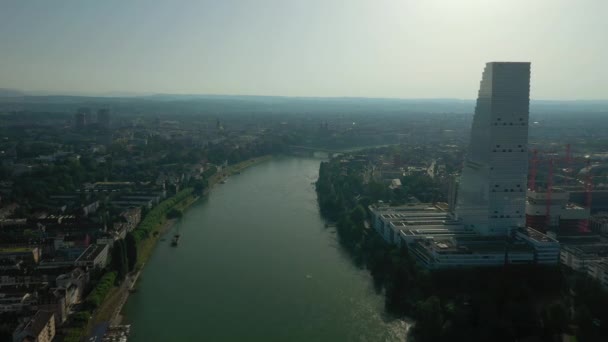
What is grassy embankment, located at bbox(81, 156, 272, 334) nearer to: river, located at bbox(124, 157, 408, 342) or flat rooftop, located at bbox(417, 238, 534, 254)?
river, located at bbox(124, 157, 408, 342)

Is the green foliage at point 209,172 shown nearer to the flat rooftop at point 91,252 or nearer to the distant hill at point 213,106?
the flat rooftop at point 91,252

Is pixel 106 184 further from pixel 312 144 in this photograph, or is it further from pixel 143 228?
pixel 312 144

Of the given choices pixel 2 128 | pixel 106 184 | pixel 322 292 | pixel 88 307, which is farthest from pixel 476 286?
pixel 2 128

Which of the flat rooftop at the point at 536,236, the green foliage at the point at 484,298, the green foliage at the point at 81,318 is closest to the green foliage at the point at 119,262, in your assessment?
the green foliage at the point at 81,318

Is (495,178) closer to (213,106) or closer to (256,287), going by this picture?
(256,287)

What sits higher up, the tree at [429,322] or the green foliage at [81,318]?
the tree at [429,322]

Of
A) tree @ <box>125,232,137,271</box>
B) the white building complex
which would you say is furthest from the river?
the white building complex

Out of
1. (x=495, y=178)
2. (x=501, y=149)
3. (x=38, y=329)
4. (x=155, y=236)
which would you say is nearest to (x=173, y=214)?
(x=155, y=236)
